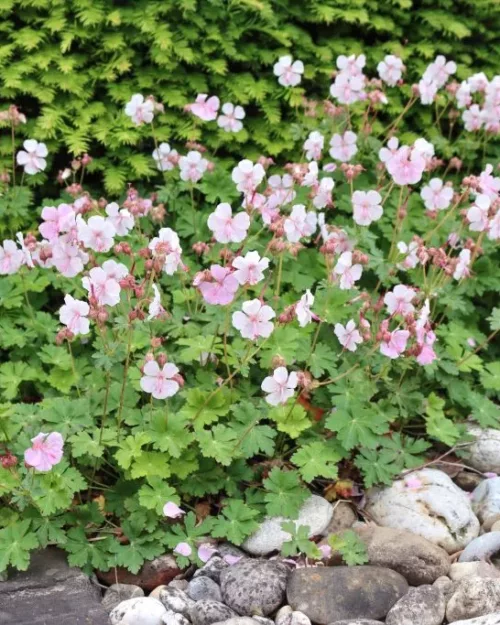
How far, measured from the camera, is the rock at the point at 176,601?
9.98 ft

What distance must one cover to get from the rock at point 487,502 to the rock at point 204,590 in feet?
3.64

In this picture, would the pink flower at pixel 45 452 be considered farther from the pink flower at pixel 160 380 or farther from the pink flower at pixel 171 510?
the pink flower at pixel 171 510

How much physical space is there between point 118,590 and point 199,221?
181cm

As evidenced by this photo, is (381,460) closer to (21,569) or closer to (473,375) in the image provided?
(473,375)

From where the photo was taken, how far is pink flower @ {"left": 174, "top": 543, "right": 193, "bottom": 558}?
126 inches

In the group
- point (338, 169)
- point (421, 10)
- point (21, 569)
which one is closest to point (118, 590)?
point (21, 569)

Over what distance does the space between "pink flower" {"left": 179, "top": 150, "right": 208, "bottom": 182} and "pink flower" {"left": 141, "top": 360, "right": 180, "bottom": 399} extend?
1.36 metres

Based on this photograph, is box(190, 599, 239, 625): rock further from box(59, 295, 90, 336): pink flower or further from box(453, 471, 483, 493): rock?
box(453, 471, 483, 493): rock

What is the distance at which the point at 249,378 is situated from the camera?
3.73 metres

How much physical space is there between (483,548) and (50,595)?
59.1 inches

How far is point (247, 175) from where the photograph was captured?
370cm

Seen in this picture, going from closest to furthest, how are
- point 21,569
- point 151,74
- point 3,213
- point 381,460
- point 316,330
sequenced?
1. point 21,569
2. point 381,460
3. point 316,330
4. point 3,213
5. point 151,74

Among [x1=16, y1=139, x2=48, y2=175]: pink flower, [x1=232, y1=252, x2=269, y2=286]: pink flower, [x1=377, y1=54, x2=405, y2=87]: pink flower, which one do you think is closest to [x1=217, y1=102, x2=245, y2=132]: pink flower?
[x1=377, y1=54, x2=405, y2=87]: pink flower

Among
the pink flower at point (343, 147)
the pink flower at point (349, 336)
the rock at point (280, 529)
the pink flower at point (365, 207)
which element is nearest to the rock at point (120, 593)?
the rock at point (280, 529)
